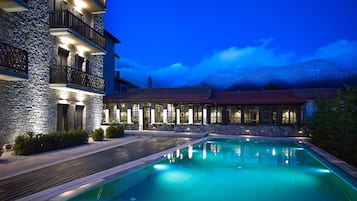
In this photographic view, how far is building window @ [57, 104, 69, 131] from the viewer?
15744mm

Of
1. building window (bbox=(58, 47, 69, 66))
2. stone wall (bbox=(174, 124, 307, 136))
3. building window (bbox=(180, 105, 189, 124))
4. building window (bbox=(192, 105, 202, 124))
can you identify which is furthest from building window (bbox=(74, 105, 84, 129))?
building window (bbox=(192, 105, 202, 124))

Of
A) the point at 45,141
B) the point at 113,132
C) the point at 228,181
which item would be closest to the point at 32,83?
the point at 45,141

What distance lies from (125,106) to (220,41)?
156 meters

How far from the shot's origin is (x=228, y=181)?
8.47 m

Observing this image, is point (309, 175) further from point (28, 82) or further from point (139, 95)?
point (139, 95)

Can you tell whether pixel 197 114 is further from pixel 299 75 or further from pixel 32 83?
pixel 299 75

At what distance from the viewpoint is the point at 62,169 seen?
328 inches

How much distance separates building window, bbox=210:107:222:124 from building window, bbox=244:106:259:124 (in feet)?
8.62

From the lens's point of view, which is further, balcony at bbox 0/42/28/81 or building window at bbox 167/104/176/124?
building window at bbox 167/104/176/124

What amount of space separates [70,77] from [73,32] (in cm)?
277

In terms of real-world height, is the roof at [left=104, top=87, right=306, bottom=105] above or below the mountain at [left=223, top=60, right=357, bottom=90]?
below

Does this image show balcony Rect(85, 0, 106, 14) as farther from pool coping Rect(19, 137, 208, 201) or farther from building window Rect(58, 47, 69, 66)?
pool coping Rect(19, 137, 208, 201)

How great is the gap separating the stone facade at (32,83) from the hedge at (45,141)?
972mm

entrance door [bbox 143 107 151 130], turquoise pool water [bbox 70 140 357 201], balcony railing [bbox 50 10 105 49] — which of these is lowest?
turquoise pool water [bbox 70 140 357 201]
